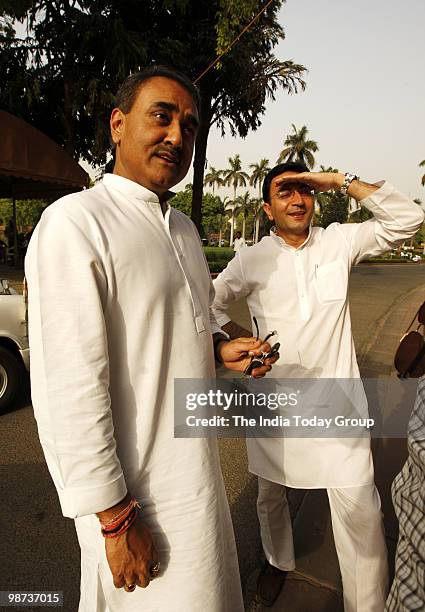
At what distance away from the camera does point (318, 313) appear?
2.10 meters

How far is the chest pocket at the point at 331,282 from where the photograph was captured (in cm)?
212

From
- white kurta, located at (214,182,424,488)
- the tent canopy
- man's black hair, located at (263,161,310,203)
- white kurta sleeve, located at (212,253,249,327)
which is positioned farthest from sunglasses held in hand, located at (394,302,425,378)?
the tent canopy

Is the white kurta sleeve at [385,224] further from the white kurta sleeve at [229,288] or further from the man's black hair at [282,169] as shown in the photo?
the white kurta sleeve at [229,288]

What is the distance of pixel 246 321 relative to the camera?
27.9ft

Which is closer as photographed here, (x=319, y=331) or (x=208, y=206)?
(x=319, y=331)

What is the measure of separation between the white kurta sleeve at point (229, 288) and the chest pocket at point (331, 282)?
42 cm

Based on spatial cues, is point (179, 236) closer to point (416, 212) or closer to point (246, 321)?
point (416, 212)

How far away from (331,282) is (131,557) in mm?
1494

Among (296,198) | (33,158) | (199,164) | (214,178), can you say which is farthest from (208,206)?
(296,198)

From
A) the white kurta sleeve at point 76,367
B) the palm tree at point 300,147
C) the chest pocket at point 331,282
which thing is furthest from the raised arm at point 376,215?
the palm tree at point 300,147

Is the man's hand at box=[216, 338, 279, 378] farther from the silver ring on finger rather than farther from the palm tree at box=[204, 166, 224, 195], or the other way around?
the palm tree at box=[204, 166, 224, 195]

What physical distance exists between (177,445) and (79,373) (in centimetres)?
44

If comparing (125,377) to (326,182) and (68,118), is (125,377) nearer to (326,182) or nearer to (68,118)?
(326,182)

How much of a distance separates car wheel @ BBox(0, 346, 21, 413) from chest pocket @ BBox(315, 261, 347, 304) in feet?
11.3
